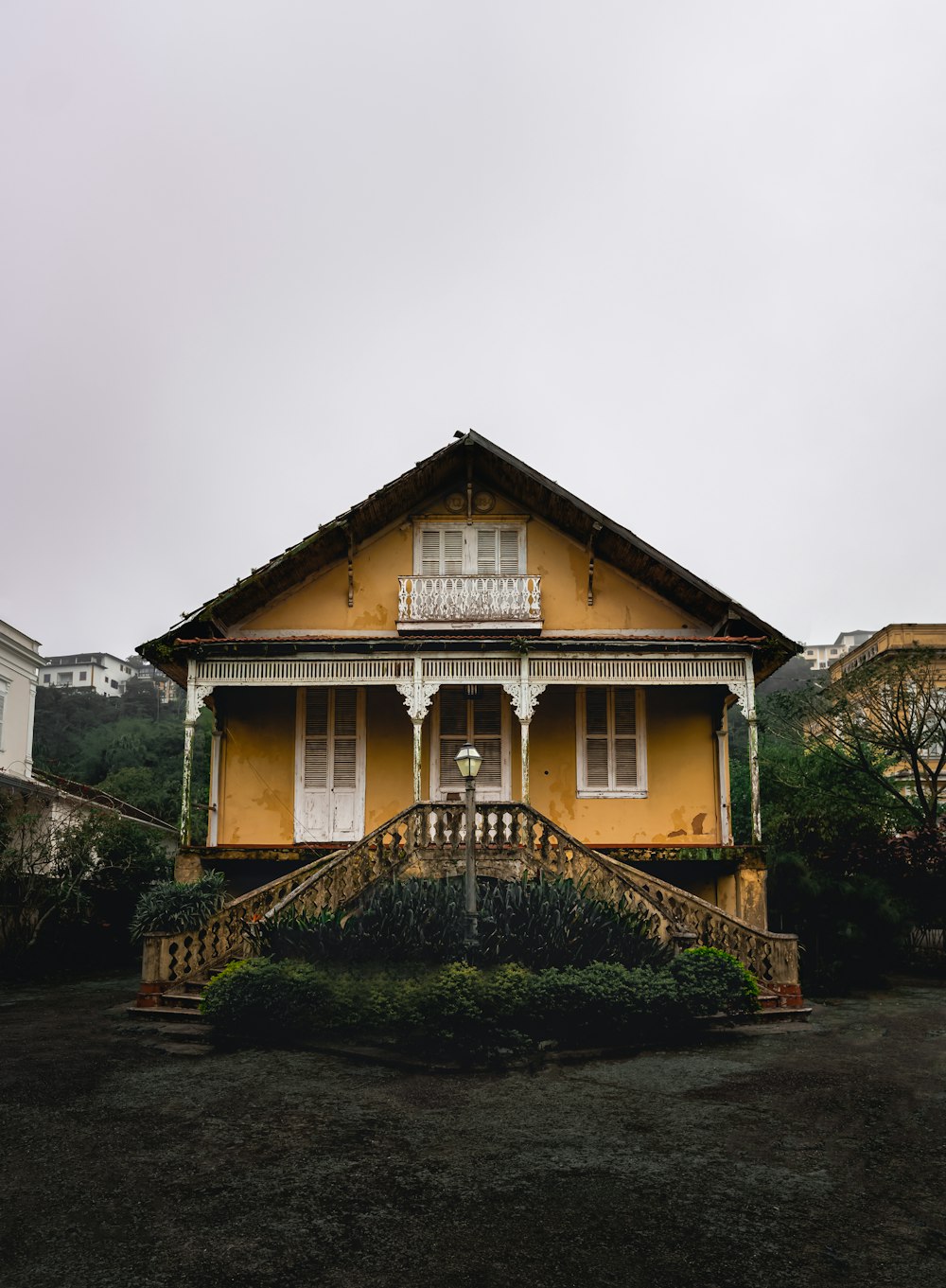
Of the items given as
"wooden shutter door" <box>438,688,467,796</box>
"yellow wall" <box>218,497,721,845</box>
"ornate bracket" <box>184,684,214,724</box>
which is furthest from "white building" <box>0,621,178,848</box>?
"wooden shutter door" <box>438,688,467,796</box>

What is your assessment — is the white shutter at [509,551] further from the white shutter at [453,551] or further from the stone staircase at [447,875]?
the stone staircase at [447,875]

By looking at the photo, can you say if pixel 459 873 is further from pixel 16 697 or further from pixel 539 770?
pixel 16 697

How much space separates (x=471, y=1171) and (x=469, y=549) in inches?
536

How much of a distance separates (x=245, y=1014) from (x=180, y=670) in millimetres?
8576

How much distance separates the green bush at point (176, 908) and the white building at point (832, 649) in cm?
9649

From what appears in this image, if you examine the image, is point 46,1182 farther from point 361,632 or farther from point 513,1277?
point 361,632

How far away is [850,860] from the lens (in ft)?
64.1

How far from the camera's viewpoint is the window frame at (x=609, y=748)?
61.6ft

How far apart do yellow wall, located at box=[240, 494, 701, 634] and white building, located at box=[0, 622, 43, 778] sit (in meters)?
16.1

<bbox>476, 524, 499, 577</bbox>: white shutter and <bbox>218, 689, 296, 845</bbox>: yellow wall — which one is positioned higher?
<bbox>476, 524, 499, 577</bbox>: white shutter

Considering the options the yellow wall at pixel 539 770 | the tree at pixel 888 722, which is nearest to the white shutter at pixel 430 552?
the yellow wall at pixel 539 770

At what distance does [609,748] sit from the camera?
748 inches

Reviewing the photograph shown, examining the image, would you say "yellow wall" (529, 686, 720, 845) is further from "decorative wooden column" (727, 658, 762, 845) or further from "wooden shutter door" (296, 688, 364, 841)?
"wooden shutter door" (296, 688, 364, 841)

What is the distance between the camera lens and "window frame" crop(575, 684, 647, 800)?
739 inches
